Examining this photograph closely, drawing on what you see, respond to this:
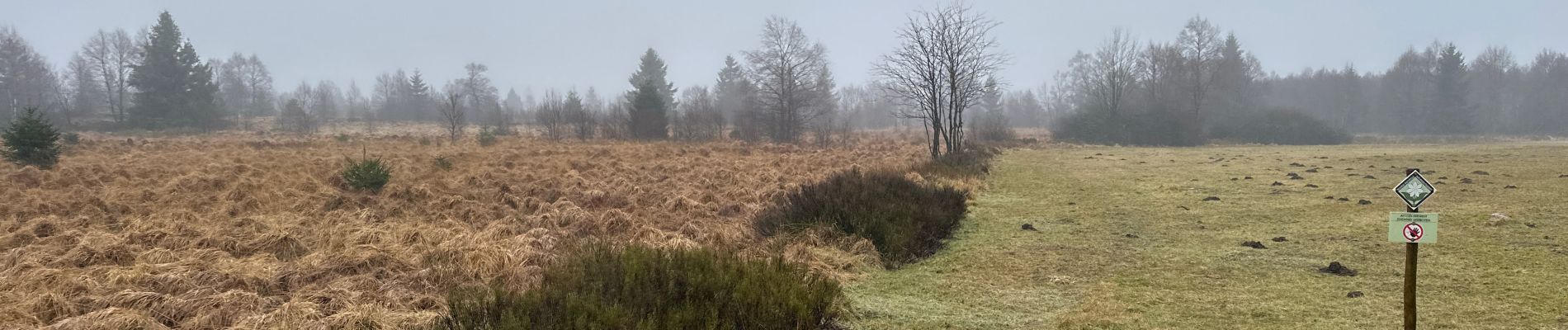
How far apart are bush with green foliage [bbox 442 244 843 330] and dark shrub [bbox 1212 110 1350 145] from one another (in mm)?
38767

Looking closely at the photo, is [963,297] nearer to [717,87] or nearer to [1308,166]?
[1308,166]

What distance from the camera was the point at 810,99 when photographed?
32156mm

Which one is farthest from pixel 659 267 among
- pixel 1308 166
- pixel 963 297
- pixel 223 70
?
pixel 223 70

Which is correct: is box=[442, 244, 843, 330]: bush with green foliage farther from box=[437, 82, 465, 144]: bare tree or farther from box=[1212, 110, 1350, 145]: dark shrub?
box=[1212, 110, 1350, 145]: dark shrub

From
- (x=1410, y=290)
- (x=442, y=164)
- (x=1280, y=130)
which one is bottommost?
(x=1410, y=290)

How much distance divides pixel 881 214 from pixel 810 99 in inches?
1000

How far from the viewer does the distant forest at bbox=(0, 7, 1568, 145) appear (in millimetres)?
31922

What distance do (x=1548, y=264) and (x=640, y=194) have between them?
364 inches

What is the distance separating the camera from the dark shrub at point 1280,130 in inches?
1407

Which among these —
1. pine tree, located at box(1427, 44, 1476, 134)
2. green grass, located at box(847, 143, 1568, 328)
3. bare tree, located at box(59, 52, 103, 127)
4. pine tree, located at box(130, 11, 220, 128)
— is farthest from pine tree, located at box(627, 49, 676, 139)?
pine tree, located at box(1427, 44, 1476, 134)

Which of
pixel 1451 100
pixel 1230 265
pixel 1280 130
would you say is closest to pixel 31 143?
pixel 1230 265

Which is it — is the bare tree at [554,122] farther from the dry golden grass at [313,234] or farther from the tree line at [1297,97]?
the tree line at [1297,97]

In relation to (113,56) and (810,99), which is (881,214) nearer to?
(810,99)

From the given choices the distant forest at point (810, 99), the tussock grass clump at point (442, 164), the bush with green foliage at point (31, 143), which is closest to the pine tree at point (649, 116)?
the distant forest at point (810, 99)
